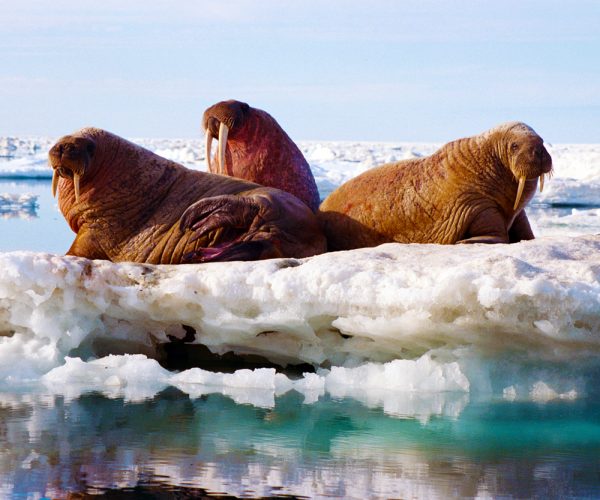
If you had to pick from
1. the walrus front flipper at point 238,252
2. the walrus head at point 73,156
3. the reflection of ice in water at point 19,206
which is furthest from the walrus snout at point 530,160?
the reflection of ice in water at point 19,206

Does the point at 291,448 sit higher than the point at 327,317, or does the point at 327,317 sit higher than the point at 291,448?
the point at 327,317

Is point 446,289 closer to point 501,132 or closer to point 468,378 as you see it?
point 468,378

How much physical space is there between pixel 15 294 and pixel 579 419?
273 centimetres

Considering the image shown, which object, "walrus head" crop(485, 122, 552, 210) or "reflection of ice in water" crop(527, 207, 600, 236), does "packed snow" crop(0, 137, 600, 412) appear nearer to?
"walrus head" crop(485, 122, 552, 210)

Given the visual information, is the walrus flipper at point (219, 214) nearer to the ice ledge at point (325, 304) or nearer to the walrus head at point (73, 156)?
the walrus head at point (73, 156)

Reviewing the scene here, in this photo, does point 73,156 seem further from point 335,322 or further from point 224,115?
point 335,322

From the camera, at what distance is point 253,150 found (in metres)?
8.26

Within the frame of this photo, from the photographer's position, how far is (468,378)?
17.5 ft

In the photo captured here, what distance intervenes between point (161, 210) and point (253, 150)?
134 centimetres

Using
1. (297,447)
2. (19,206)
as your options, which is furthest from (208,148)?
(19,206)

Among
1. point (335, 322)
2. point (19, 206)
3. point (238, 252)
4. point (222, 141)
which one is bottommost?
point (19, 206)

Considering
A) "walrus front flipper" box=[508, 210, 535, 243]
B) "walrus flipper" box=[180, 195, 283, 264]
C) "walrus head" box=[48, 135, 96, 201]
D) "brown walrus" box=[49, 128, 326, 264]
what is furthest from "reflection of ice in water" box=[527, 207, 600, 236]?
"walrus head" box=[48, 135, 96, 201]

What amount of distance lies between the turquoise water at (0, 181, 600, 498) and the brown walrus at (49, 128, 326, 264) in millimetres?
1612

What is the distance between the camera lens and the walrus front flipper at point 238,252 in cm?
665
